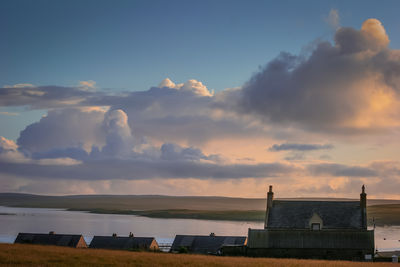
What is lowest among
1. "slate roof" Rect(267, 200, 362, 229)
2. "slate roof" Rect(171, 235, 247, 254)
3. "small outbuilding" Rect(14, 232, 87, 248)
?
"small outbuilding" Rect(14, 232, 87, 248)

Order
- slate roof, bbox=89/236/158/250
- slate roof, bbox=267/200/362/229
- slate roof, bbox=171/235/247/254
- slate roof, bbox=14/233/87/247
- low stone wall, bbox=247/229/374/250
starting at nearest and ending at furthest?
1. low stone wall, bbox=247/229/374/250
2. slate roof, bbox=267/200/362/229
3. slate roof, bbox=171/235/247/254
4. slate roof, bbox=89/236/158/250
5. slate roof, bbox=14/233/87/247

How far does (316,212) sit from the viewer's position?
61.5 m

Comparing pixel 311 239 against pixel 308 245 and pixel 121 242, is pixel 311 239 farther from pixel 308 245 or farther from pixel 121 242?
pixel 121 242

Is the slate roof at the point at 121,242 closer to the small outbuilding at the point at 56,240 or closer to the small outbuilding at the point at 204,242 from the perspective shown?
the small outbuilding at the point at 56,240

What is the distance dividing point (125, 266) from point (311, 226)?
30.0 m

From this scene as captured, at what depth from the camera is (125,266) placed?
36.1 m

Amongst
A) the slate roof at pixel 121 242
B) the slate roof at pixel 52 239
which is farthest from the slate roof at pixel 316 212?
the slate roof at pixel 52 239

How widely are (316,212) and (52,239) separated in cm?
4071

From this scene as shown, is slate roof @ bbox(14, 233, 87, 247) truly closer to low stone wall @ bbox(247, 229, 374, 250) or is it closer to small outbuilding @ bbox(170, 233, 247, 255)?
small outbuilding @ bbox(170, 233, 247, 255)

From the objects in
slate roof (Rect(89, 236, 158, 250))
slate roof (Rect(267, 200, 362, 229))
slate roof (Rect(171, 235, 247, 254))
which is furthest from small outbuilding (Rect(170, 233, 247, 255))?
slate roof (Rect(267, 200, 362, 229))

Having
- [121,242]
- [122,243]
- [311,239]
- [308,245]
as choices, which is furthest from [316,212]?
[121,242]

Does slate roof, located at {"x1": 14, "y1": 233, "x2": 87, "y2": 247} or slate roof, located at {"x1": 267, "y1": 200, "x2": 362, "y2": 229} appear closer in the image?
slate roof, located at {"x1": 267, "y1": 200, "x2": 362, "y2": 229}

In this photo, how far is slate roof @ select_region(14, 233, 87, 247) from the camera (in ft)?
253

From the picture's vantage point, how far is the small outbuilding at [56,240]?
253ft
